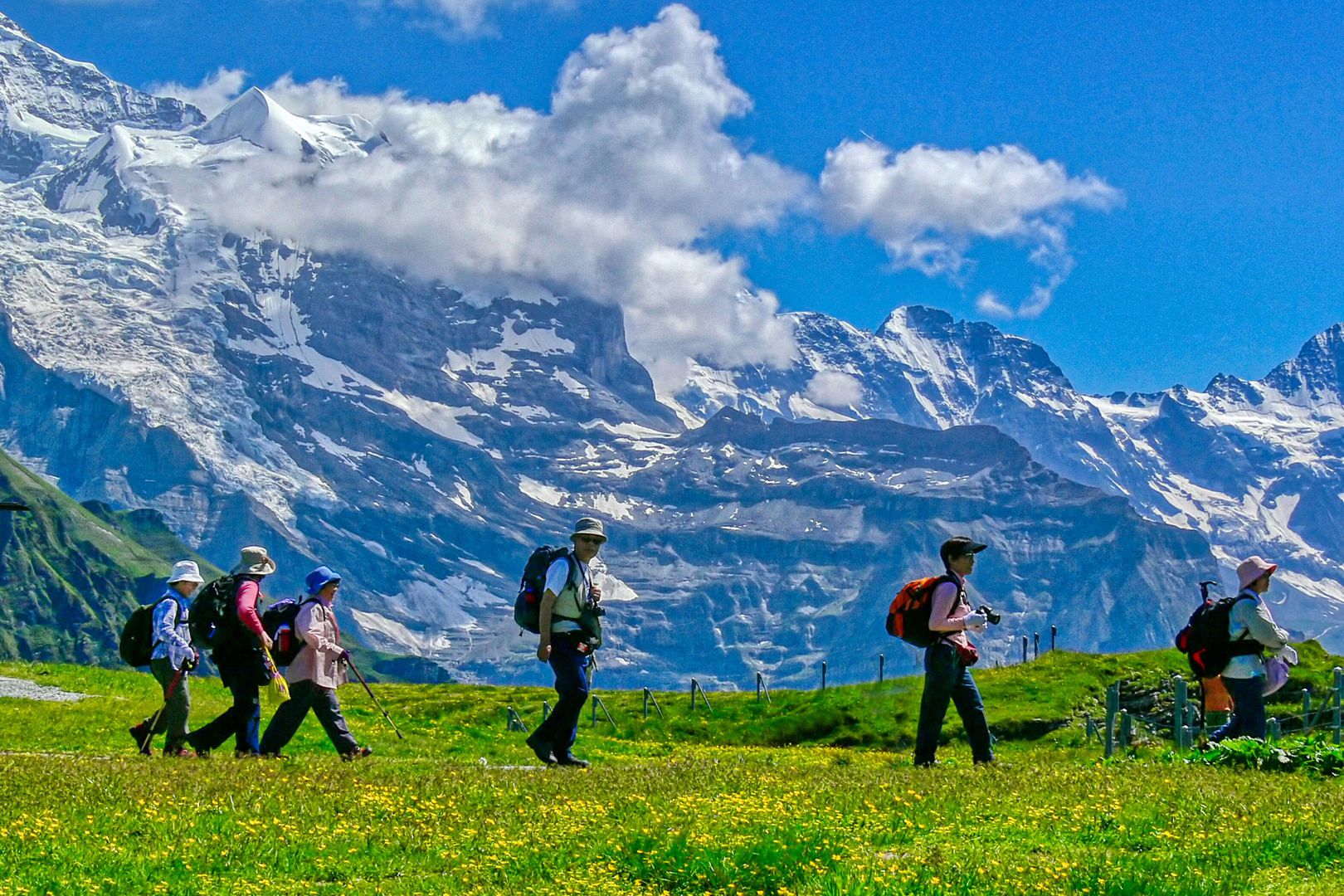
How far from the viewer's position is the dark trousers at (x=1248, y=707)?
21.4m

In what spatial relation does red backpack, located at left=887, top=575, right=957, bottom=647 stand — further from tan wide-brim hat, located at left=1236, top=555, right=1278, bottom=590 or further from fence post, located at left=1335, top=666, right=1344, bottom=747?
fence post, located at left=1335, top=666, right=1344, bottom=747

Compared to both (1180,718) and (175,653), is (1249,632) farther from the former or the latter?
(175,653)

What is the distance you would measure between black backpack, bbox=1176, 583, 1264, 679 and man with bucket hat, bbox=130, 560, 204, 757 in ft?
49.4

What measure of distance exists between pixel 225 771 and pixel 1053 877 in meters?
10.2

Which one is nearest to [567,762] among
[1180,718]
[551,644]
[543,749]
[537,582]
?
[543,749]

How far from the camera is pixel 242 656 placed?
22141 millimetres

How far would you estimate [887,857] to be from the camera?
491 inches

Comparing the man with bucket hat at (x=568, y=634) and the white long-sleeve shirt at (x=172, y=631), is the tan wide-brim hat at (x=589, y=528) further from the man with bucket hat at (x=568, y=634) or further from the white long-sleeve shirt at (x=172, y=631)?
the white long-sleeve shirt at (x=172, y=631)

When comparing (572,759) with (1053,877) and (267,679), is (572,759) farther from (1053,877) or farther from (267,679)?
(1053,877)

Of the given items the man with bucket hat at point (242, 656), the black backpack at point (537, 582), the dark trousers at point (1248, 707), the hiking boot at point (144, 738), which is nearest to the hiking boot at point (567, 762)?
the black backpack at point (537, 582)

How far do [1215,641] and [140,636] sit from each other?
16.5 m

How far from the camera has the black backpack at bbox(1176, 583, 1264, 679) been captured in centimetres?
2148

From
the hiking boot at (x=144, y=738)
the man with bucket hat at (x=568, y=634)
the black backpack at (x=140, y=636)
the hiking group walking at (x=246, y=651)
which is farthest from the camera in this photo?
the black backpack at (x=140, y=636)

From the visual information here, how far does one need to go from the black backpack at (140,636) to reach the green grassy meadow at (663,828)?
7.85 ft
